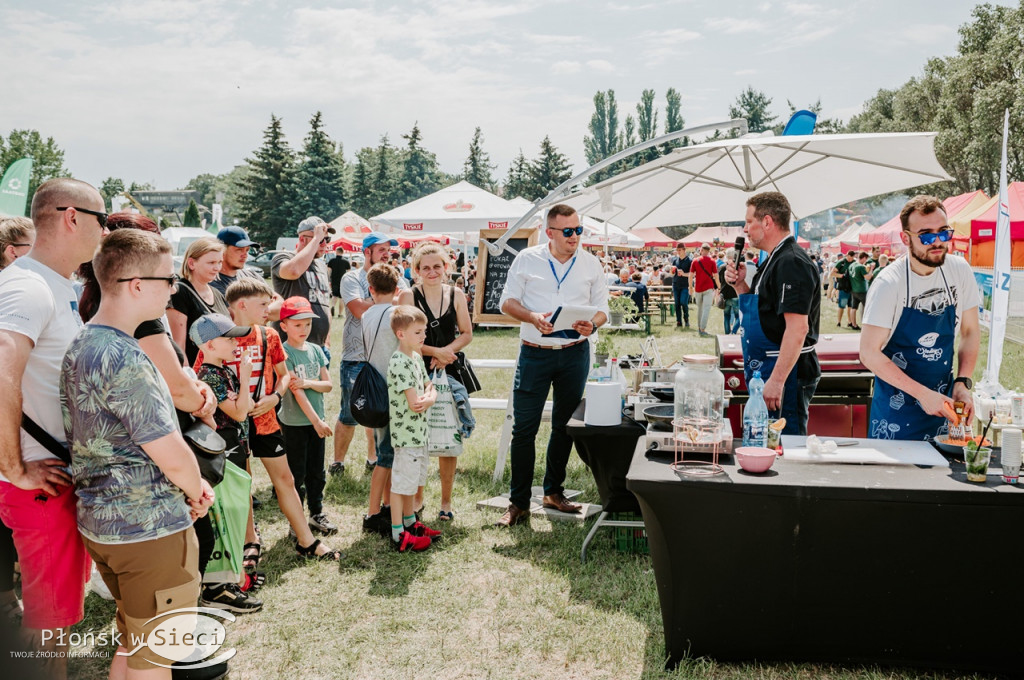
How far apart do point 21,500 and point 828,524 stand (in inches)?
111

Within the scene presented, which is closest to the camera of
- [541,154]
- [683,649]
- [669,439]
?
[683,649]

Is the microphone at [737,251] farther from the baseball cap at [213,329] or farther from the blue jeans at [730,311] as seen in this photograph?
the blue jeans at [730,311]

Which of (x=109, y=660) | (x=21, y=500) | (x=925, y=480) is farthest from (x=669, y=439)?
(x=109, y=660)

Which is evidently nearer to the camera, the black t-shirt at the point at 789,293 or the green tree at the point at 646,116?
the black t-shirt at the point at 789,293

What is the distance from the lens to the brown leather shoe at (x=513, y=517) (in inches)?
177

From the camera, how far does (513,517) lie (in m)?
4.51

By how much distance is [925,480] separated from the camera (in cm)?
263

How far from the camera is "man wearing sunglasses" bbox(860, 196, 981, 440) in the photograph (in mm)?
3287

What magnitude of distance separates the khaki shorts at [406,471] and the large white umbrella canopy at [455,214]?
656 centimetres

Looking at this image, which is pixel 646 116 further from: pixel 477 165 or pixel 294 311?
pixel 294 311

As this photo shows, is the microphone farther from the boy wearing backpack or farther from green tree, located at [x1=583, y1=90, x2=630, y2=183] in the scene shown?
green tree, located at [x1=583, y1=90, x2=630, y2=183]

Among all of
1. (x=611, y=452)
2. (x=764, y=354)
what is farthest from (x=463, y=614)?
(x=764, y=354)

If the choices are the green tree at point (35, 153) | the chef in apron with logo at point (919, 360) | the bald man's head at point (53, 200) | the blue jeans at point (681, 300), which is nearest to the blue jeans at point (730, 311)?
the blue jeans at point (681, 300)

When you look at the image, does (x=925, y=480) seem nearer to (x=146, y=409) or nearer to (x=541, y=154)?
(x=146, y=409)
